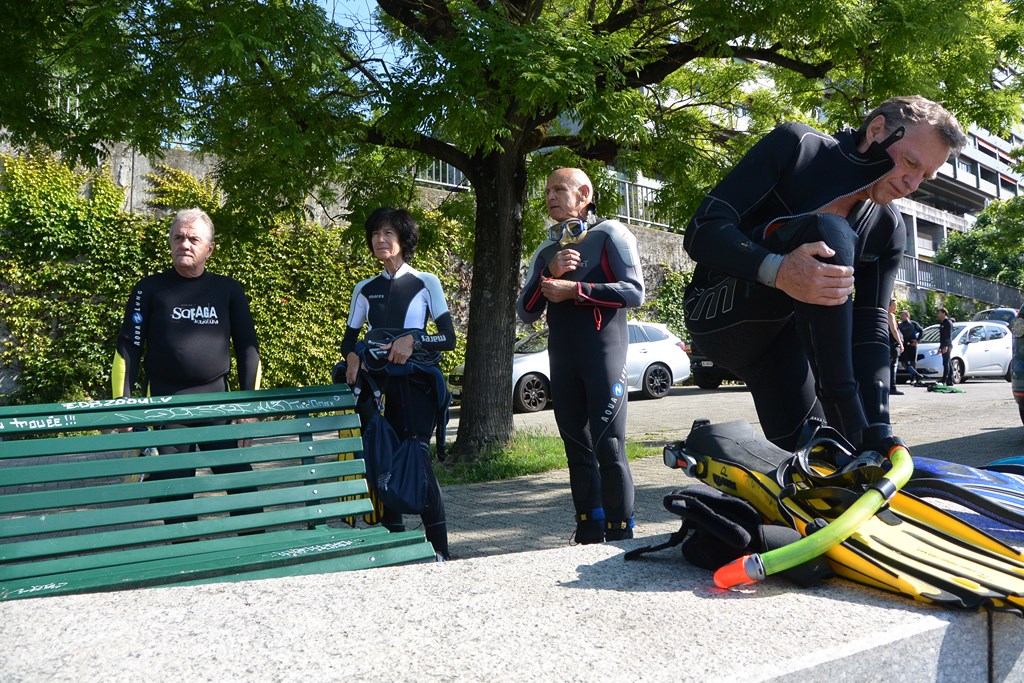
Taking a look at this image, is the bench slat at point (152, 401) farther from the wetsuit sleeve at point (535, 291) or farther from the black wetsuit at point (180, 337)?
the wetsuit sleeve at point (535, 291)

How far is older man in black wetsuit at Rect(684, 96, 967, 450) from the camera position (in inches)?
107

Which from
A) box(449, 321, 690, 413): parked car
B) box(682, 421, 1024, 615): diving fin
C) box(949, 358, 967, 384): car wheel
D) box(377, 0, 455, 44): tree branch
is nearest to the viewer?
box(682, 421, 1024, 615): diving fin

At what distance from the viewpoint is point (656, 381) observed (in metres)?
Answer: 17.7

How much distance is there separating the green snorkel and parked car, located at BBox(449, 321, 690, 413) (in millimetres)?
13337

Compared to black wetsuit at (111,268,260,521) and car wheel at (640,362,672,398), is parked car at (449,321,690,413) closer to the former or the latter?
car wheel at (640,362,672,398)

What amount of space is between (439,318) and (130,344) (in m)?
1.58

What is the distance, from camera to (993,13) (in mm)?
8391

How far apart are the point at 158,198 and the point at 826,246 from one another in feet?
44.6

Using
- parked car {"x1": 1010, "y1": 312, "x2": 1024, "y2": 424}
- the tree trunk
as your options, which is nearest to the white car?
parked car {"x1": 1010, "y1": 312, "x2": 1024, "y2": 424}

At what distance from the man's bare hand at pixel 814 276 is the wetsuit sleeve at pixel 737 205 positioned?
15 centimetres

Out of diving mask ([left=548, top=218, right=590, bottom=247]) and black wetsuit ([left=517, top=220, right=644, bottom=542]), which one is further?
diving mask ([left=548, top=218, right=590, bottom=247])

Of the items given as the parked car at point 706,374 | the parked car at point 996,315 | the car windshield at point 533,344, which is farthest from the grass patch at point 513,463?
the parked car at point 996,315

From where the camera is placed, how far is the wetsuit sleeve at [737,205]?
2.83 metres

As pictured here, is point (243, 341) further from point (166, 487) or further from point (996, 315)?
point (996, 315)
